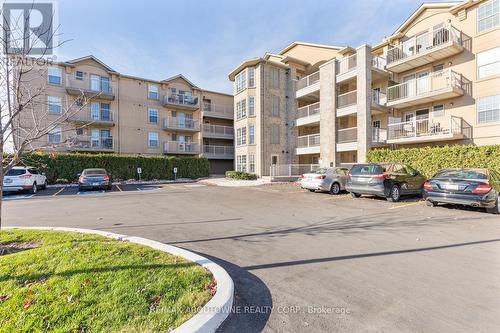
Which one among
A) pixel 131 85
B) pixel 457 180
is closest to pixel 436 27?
pixel 457 180

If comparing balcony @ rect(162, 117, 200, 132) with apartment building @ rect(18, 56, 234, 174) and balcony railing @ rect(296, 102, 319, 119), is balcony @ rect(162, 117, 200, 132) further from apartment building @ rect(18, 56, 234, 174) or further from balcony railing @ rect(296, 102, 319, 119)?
balcony railing @ rect(296, 102, 319, 119)

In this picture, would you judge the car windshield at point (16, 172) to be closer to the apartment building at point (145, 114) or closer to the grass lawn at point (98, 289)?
the apartment building at point (145, 114)

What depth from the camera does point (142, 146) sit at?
99.1 ft

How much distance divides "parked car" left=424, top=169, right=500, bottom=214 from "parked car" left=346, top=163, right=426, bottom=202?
1478 millimetres

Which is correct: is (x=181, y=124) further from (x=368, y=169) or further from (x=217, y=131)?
(x=368, y=169)

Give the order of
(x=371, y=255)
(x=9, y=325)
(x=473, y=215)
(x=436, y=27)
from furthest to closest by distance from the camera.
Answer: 1. (x=436, y=27)
2. (x=473, y=215)
3. (x=371, y=255)
4. (x=9, y=325)

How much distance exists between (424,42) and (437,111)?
522cm

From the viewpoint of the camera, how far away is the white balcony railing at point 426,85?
16.7 metres

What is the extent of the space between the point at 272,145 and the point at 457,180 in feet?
59.9


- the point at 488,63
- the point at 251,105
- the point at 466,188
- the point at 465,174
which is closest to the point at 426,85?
the point at 488,63

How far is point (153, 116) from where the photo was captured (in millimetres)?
31078

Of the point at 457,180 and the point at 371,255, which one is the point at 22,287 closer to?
the point at 371,255

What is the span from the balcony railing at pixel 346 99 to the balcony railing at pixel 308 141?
355 centimetres

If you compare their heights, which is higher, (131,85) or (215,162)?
(131,85)
